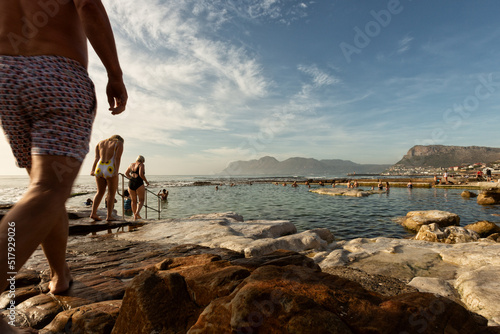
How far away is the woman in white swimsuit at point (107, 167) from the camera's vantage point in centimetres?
588

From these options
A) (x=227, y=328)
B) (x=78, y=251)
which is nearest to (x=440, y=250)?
(x=227, y=328)

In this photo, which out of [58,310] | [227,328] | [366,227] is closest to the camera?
[227,328]

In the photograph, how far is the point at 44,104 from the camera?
133 cm

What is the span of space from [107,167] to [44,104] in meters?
5.18

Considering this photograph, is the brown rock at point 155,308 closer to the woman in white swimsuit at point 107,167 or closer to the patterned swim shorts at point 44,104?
the patterned swim shorts at point 44,104

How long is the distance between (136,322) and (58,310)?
3.02 feet

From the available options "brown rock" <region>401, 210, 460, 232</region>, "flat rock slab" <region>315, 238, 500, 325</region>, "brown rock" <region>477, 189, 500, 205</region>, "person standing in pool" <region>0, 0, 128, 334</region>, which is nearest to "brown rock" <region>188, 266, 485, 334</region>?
"person standing in pool" <region>0, 0, 128, 334</region>

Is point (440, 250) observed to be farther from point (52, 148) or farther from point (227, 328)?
point (52, 148)

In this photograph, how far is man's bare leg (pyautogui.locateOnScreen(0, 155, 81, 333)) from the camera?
40.3 inches

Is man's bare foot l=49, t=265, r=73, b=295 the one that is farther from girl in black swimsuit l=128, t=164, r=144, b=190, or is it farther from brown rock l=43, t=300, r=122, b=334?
girl in black swimsuit l=128, t=164, r=144, b=190

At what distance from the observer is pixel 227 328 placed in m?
1.16

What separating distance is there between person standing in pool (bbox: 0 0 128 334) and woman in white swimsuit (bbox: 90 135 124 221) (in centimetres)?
471

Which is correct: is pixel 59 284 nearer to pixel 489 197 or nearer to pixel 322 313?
pixel 322 313

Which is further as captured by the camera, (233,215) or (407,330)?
(233,215)
